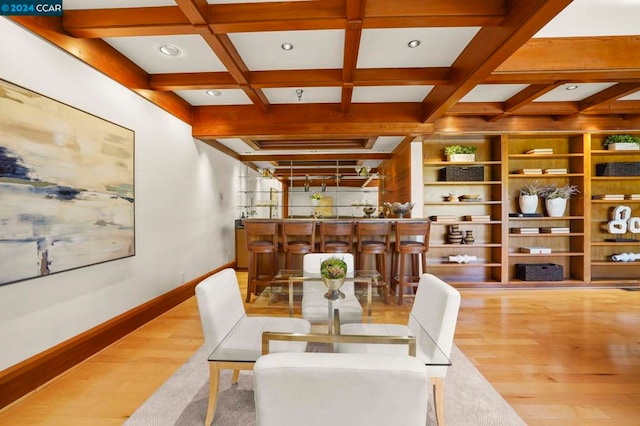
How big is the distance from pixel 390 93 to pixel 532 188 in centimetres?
278

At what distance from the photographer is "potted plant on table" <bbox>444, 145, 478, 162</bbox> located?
15.1 ft

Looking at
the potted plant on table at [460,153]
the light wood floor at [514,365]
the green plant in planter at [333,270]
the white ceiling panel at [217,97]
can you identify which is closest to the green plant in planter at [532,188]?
the potted plant on table at [460,153]

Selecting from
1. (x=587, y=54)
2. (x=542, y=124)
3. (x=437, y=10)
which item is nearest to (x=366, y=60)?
(x=437, y=10)

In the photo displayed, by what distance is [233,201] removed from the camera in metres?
6.22

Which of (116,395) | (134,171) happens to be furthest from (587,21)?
(116,395)

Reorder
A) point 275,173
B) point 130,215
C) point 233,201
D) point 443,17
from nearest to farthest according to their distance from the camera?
point 443,17 < point 130,215 < point 233,201 < point 275,173

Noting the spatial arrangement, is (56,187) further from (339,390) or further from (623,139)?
(623,139)

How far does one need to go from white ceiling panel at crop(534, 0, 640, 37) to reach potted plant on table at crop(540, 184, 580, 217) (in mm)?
2561

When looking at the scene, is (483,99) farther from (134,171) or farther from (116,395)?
(116,395)

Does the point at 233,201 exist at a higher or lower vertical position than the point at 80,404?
higher

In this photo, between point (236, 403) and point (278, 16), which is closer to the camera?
point (236, 403)

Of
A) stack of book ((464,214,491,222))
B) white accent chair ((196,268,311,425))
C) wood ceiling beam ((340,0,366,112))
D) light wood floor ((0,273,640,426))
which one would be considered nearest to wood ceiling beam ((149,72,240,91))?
wood ceiling beam ((340,0,366,112))

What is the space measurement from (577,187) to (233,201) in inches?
235

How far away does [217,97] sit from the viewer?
398 centimetres
